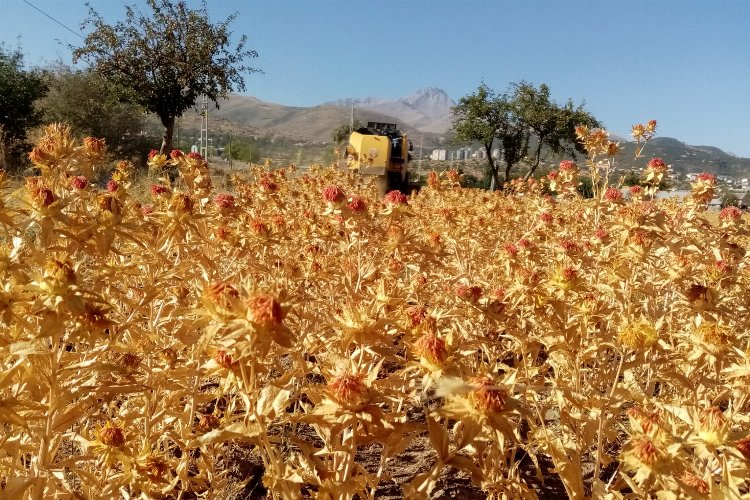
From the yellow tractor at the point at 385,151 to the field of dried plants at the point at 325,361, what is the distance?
12.4m

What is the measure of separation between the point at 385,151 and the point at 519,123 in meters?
17.1

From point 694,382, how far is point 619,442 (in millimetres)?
909

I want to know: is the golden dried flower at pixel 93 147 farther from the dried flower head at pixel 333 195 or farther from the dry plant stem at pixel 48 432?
the dry plant stem at pixel 48 432

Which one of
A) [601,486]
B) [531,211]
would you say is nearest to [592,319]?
[601,486]

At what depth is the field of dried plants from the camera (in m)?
1.53

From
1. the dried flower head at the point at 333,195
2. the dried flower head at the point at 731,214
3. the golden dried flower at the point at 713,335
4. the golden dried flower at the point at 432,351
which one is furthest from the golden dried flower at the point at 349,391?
the dried flower head at the point at 731,214

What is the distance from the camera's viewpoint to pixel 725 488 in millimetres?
1398

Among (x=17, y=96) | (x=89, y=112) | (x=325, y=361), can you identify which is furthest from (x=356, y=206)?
(x=89, y=112)

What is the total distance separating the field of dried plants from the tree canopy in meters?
27.6

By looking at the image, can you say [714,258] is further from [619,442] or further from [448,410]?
[448,410]

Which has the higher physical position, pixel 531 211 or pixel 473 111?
pixel 473 111

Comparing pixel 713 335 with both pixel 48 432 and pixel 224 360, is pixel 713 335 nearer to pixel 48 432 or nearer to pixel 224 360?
pixel 224 360

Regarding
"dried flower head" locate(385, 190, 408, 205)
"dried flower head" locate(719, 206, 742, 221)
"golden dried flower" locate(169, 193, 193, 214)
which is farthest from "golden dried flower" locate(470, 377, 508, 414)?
"dried flower head" locate(719, 206, 742, 221)

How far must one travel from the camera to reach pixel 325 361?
215 centimetres
